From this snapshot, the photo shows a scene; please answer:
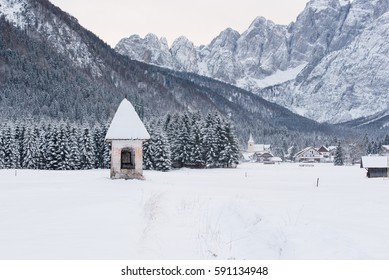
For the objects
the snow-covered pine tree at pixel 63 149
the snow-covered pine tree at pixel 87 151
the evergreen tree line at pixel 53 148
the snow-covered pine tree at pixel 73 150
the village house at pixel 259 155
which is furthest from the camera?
the village house at pixel 259 155

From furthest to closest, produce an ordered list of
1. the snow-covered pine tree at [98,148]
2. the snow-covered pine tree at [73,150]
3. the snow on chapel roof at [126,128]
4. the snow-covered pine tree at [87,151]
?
the snow-covered pine tree at [98,148] → the snow-covered pine tree at [87,151] → the snow-covered pine tree at [73,150] → the snow on chapel roof at [126,128]

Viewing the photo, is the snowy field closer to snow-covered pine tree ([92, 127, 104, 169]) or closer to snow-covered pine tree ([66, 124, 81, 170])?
snow-covered pine tree ([66, 124, 81, 170])

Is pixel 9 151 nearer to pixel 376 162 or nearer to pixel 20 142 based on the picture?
pixel 20 142

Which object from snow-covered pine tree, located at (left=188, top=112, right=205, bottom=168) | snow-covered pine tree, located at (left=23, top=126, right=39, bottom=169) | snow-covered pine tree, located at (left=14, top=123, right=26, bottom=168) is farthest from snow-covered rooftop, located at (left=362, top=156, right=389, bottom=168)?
snow-covered pine tree, located at (left=14, top=123, right=26, bottom=168)

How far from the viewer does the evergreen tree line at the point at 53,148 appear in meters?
57.4

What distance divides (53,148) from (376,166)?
43163 millimetres

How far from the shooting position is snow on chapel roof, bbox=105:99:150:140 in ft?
91.3

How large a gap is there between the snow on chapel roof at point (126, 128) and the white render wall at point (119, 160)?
42 centimetres

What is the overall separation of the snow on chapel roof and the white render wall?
16.7 inches

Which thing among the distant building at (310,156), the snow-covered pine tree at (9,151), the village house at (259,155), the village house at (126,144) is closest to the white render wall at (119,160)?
the village house at (126,144)

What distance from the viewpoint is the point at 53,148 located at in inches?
2279

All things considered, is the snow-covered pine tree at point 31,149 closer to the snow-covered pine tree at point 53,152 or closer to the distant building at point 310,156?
the snow-covered pine tree at point 53,152
